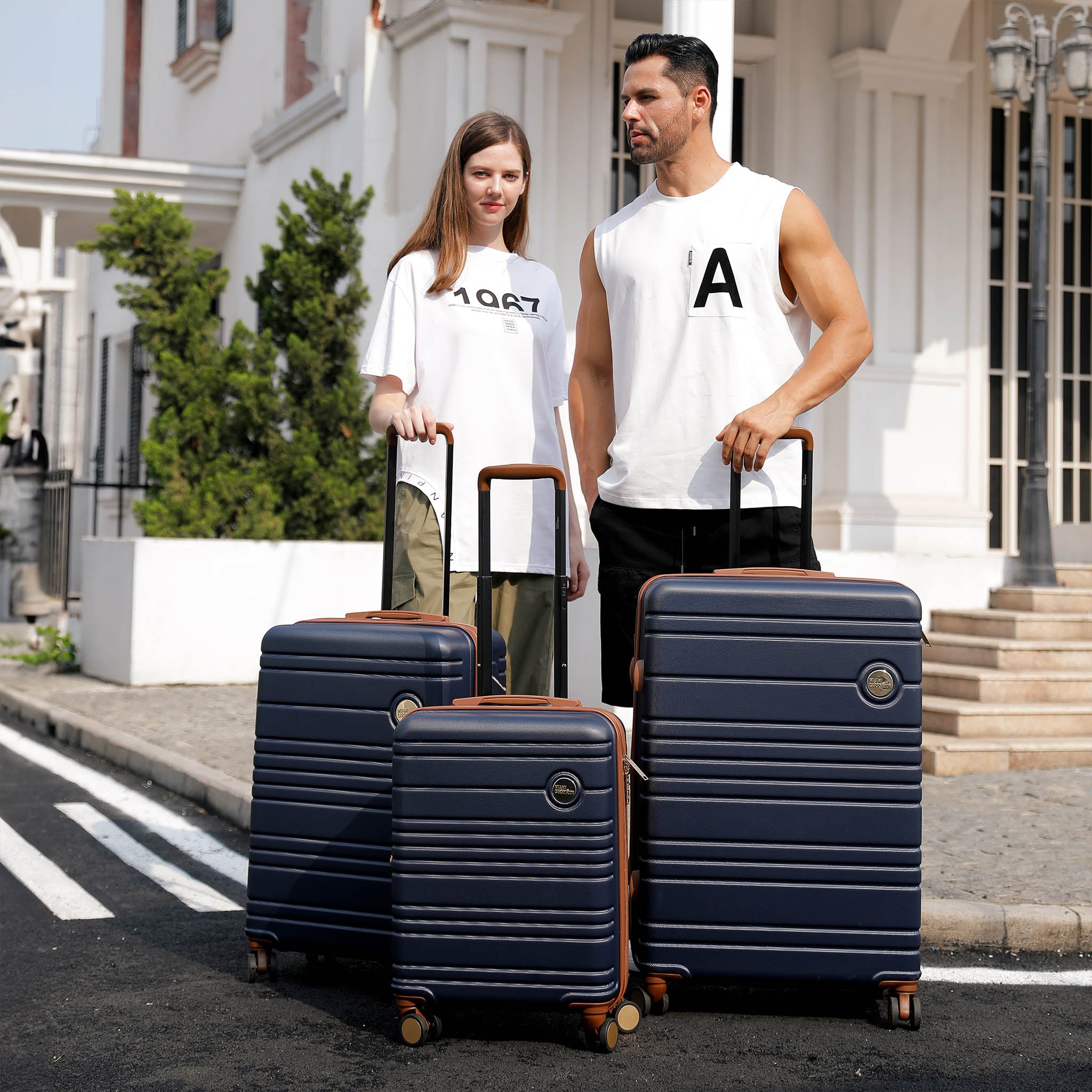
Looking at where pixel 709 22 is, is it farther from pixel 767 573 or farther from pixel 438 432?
pixel 767 573

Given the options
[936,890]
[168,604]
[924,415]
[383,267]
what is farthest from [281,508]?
[936,890]

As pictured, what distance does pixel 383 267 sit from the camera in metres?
10.2

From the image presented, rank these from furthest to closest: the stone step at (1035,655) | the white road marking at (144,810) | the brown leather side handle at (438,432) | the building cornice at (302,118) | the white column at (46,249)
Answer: the white column at (46,249), the building cornice at (302,118), the stone step at (1035,655), the white road marking at (144,810), the brown leather side handle at (438,432)

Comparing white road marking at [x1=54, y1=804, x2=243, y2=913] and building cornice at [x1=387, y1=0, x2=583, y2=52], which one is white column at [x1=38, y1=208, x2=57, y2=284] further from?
white road marking at [x1=54, y1=804, x2=243, y2=913]

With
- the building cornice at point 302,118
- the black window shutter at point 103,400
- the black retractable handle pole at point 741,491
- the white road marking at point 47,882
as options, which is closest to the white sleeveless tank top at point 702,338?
the black retractable handle pole at point 741,491

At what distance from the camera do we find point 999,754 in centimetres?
670

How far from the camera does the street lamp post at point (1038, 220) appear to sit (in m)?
8.23

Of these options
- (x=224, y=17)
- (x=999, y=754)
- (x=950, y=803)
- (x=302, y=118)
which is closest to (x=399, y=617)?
(x=950, y=803)

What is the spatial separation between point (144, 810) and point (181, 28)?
11.8m

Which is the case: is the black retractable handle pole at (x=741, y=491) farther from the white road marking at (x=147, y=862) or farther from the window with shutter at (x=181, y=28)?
the window with shutter at (x=181, y=28)

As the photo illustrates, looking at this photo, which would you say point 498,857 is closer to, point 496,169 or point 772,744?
point 772,744

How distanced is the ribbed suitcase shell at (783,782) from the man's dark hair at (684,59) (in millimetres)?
1104

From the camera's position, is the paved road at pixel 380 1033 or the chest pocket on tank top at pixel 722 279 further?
the chest pocket on tank top at pixel 722 279

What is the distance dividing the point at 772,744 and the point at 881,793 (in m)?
0.24
